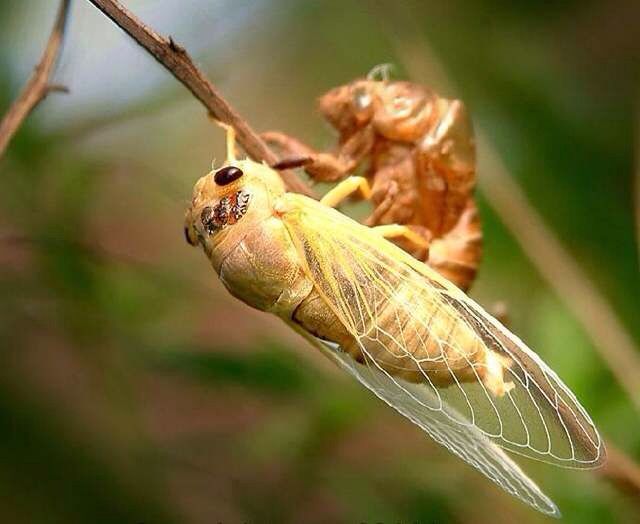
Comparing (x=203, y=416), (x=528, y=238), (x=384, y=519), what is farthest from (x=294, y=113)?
(x=384, y=519)

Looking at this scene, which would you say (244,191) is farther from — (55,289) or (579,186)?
(579,186)

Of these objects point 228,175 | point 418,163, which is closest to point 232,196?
point 228,175

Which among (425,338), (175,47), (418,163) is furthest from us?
(418,163)

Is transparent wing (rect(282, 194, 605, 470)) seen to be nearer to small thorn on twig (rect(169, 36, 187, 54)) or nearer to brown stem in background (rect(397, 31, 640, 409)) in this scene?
small thorn on twig (rect(169, 36, 187, 54))

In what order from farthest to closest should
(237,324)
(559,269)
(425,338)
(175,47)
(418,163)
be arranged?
(237,324) < (559,269) < (418,163) < (425,338) < (175,47)

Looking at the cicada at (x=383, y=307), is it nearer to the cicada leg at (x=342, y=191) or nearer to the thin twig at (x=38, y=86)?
the cicada leg at (x=342, y=191)

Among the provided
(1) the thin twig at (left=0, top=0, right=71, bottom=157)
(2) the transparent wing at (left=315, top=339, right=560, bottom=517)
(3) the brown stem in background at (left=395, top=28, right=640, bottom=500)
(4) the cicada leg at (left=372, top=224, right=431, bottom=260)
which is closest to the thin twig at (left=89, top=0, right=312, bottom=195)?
(1) the thin twig at (left=0, top=0, right=71, bottom=157)

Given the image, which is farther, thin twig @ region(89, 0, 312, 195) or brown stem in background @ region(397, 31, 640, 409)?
brown stem in background @ region(397, 31, 640, 409)

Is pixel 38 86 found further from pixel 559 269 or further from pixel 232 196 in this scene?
pixel 559 269
